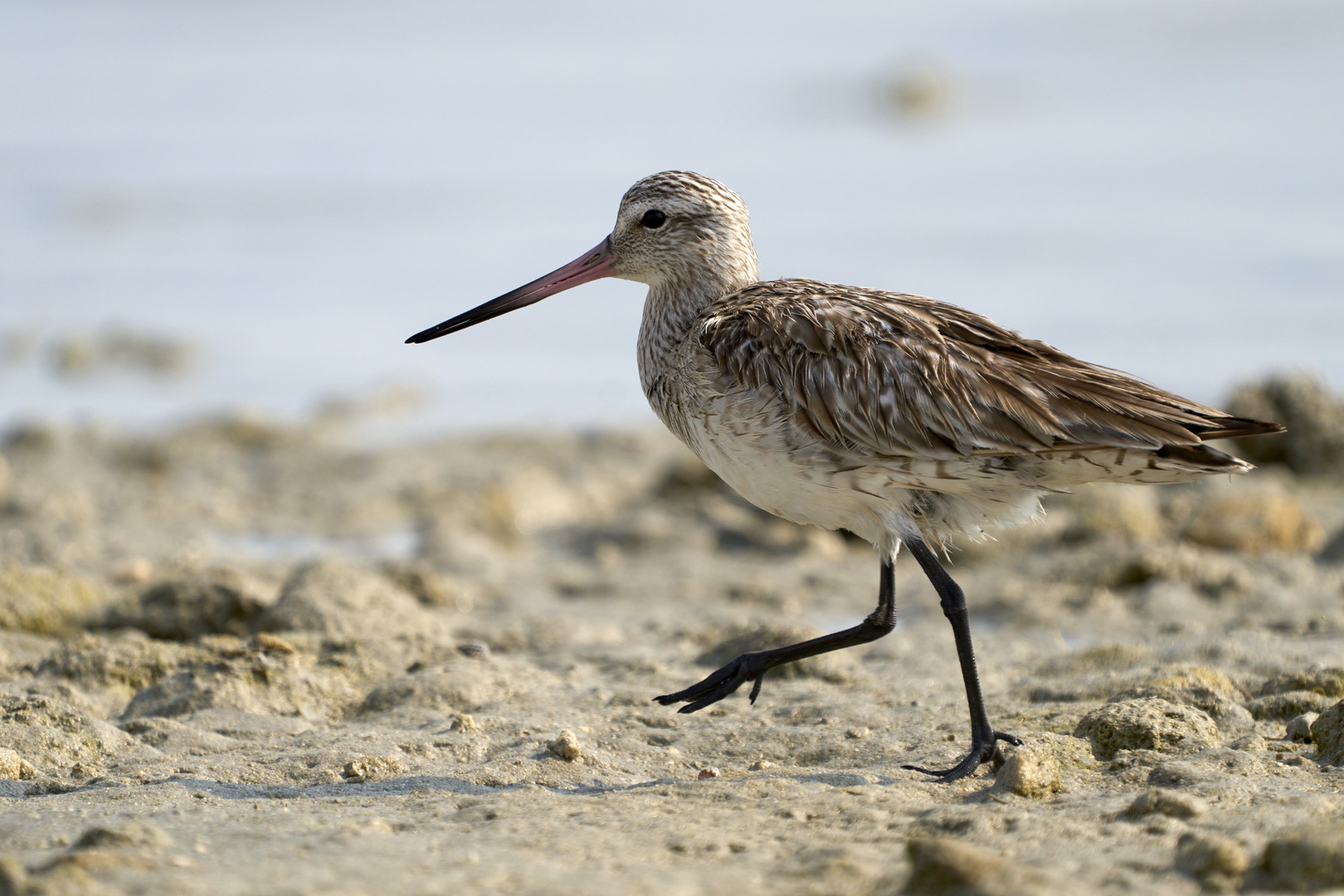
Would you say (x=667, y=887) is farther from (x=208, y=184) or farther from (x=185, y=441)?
(x=208, y=184)

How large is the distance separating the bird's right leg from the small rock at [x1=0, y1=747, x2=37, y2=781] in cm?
196

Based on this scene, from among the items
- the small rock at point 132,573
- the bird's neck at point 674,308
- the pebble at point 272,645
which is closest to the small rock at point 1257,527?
the bird's neck at point 674,308

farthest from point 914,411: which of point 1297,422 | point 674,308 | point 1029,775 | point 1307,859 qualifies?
point 1297,422

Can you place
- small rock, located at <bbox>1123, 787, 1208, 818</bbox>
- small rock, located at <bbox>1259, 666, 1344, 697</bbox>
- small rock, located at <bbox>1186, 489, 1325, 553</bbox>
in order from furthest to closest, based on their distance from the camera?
small rock, located at <bbox>1186, 489, 1325, 553</bbox> < small rock, located at <bbox>1259, 666, 1344, 697</bbox> < small rock, located at <bbox>1123, 787, 1208, 818</bbox>

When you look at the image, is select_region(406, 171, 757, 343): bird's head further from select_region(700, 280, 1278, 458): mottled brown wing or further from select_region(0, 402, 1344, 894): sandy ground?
select_region(0, 402, 1344, 894): sandy ground

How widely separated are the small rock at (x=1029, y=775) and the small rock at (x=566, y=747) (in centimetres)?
131

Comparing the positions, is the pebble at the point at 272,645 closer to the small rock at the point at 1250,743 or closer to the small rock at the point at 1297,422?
the small rock at the point at 1250,743

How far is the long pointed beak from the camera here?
5.73m

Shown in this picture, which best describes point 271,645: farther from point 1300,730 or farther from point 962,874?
point 1300,730

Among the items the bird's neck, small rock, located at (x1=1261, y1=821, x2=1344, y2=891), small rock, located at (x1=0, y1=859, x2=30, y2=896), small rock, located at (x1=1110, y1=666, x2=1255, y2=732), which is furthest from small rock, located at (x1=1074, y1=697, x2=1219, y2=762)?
small rock, located at (x1=0, y1=859, x2=30, y2=896)

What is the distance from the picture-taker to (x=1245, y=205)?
15586mm

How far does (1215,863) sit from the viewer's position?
332 centimetres

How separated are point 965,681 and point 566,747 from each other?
128 centimetres

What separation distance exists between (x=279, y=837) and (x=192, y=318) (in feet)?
36.3
